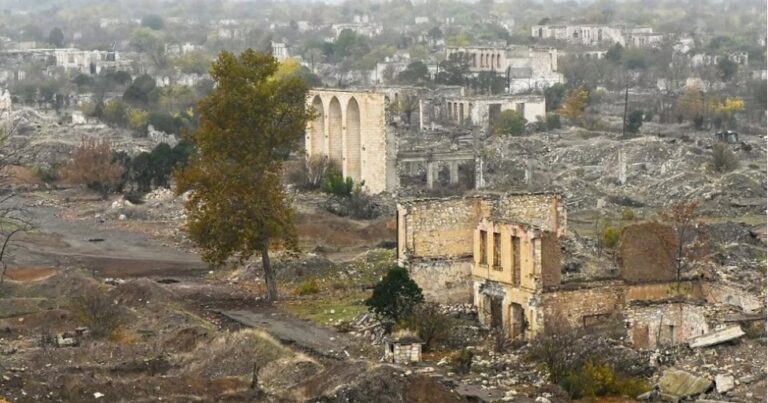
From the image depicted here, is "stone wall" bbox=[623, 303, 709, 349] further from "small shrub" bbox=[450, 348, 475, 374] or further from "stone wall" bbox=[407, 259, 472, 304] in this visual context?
"stone wall" bbox=[407, 259, 472, 304]

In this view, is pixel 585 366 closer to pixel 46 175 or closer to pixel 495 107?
pixel 46 175

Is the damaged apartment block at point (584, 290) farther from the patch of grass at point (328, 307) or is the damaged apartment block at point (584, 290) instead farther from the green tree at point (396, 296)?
the patch of grass at point (328, 307)

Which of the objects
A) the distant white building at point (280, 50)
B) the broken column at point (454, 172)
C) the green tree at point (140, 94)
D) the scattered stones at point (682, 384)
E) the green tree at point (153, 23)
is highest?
the green tree at point (153, 23)

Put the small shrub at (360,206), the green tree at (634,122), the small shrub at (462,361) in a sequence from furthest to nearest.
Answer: the green tree at (634,122)
the small shrub at (360,206)
the small shrub at (462,361)

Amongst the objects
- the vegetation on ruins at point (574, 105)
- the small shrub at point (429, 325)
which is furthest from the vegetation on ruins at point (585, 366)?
the vegetation on ruins at point (574, 105)

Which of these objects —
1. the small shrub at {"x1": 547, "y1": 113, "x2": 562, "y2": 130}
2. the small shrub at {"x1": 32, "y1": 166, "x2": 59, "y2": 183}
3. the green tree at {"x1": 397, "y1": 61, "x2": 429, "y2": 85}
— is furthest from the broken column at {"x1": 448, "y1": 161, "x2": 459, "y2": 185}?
the green tree at {"x1": 397, "y1": 61, "x2": 429, "y2": 85}

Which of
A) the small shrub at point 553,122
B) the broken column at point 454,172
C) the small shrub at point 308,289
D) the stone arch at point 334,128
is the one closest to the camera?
the small shrub at point 308,289

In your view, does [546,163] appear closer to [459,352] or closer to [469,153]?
[469,153]
